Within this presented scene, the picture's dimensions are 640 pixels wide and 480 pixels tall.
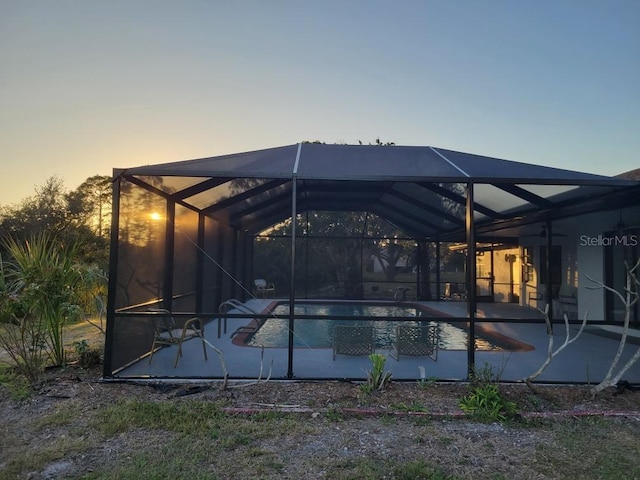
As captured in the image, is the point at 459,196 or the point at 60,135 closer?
the point at 459,196

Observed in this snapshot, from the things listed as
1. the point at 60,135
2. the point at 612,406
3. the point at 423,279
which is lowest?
the point at 612,406

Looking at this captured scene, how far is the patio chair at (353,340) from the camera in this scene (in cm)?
586

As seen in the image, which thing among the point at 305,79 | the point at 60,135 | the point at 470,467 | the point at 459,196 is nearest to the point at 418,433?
the point at 470,467

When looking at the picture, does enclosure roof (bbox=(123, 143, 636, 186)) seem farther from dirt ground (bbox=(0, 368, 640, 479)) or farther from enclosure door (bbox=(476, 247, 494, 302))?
enclosure door (bbox=(476, 247, 494, 302))

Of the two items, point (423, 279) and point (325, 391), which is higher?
point (423, 279)

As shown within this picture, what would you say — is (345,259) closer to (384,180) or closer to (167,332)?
(167,332)

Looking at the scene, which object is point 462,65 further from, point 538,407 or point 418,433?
point 418,433

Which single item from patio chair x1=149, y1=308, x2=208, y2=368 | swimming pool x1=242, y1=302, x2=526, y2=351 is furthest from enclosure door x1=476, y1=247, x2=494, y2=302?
patio chair x1=149, y1=308, x2=208, y2=368

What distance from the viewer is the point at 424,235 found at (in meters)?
13.5

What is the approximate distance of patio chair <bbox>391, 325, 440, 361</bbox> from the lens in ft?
19.3

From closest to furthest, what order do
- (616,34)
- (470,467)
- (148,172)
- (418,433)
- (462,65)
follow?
(470,467), (418,433), (148,172), (616,34), (462,65)

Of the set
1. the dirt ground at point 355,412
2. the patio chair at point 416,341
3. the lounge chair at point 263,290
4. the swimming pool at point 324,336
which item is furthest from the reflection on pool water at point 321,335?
the lounge chair at point 263,290

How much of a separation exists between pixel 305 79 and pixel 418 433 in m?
8.14

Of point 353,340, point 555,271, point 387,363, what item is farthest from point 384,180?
point 555,271
